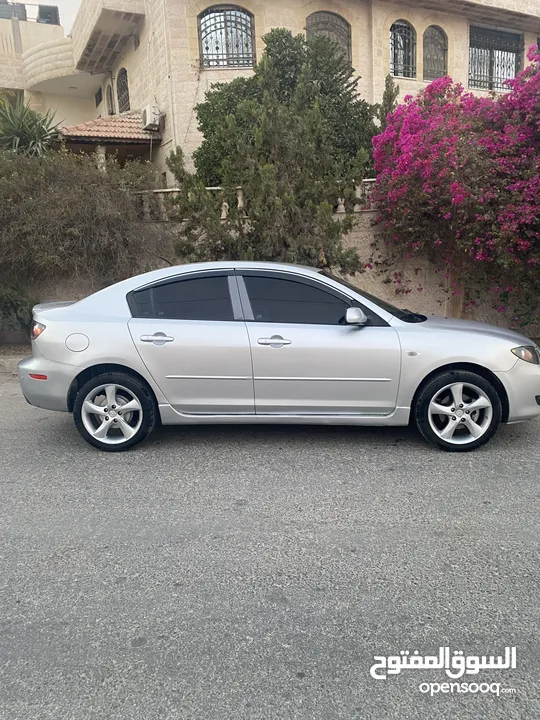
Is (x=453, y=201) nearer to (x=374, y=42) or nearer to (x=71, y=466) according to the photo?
(x=71, y=466)

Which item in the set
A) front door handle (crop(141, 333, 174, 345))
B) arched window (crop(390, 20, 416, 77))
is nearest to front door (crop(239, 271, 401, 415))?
front door handle (crop(141, 333, 174, 345))

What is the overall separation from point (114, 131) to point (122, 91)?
3.85 meters

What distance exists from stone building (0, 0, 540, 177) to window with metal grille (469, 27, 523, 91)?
1.3 inches

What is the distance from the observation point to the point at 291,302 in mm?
4750

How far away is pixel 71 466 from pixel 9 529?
1.07 metres

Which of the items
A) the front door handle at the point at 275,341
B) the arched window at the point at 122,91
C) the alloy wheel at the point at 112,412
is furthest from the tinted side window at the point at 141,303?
the arched window at the point at 122,91

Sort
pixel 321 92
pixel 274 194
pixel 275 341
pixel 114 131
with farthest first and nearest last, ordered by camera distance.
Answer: pixel 114 131, pixel 321 92, pixel 274 194, pixel 275 341

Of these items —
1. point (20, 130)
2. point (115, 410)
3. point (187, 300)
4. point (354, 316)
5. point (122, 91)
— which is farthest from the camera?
point (122, 91)

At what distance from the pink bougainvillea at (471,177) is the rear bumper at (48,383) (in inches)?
240

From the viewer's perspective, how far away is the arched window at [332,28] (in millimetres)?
14898

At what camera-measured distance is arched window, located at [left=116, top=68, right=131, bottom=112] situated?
17.5m

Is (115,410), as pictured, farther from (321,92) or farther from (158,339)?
(321,92)

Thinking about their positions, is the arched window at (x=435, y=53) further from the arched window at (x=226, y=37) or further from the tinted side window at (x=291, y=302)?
the tinted side window at (x=291, y=302)

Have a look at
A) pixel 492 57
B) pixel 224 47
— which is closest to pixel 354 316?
pixel 224 47
